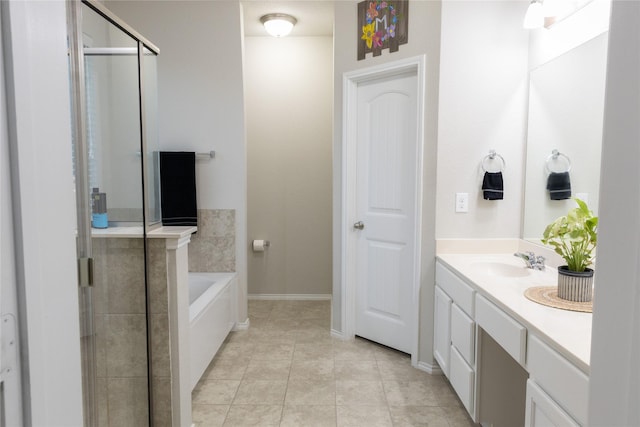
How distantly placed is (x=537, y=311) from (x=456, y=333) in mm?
794

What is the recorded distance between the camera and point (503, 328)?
5.59 ft

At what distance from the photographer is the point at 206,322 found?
2.73 metres

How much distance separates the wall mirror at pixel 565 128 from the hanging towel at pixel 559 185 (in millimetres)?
27

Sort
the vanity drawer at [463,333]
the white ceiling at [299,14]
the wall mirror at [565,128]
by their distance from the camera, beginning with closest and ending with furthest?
the wall mirror at [565,128] → the vanity drawer at [463,333] → the white ceiling at [299,14]

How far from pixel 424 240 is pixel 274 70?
2.50 m

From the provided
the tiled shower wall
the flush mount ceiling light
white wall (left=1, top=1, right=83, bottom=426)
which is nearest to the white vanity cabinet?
the tiled shower wall

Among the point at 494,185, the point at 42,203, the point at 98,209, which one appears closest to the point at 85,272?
the point at 98,209

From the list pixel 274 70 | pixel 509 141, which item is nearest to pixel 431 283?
pixel 509 141

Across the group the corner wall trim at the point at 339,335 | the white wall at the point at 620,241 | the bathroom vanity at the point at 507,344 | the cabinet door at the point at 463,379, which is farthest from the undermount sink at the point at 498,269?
the white wall at the point at 620,241

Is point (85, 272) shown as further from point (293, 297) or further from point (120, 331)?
point (293, 297)

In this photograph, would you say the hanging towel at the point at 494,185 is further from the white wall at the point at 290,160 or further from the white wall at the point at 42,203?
the white wall at the point at 42,203

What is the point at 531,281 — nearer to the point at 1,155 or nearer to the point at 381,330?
the point at 381,330

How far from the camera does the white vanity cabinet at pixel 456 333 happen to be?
82.4 inches

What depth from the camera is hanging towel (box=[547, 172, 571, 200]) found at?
2.24 metres
